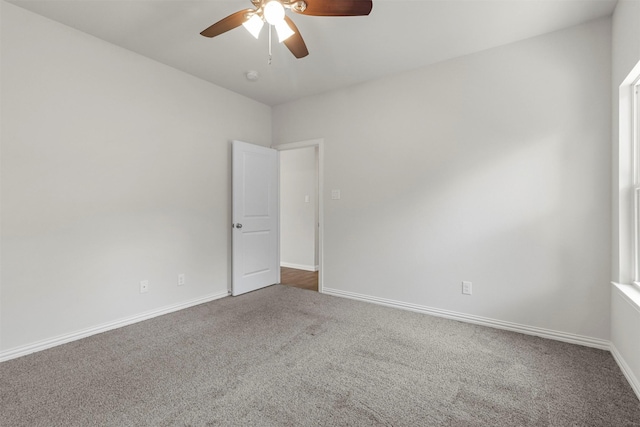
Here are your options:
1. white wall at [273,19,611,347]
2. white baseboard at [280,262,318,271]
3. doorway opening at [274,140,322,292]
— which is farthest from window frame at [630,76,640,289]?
white baseboard at [280,262,318,271]

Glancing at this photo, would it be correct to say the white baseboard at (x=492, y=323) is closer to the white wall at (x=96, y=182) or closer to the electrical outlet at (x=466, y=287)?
the electrical outlet at (x=466, y=287)

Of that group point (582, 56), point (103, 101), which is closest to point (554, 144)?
point (582, 56)

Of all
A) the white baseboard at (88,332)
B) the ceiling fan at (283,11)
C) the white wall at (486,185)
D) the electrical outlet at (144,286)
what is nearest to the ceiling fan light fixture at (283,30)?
the ceiling fan at (283,11)

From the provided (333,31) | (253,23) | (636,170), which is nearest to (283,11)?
(253,23)

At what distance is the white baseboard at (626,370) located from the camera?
67.8 inches

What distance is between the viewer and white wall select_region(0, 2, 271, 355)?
7.14ft

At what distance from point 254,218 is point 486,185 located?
8.73 feet

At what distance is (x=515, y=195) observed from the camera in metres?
2.59

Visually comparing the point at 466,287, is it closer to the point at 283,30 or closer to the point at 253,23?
the point at 283,30

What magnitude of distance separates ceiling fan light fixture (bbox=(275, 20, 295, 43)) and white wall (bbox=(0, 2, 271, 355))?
5.77ft

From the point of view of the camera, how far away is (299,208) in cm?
551

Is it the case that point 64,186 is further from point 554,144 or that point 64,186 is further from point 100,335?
point 554,144

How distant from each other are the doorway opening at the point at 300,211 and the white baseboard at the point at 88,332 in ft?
6.74

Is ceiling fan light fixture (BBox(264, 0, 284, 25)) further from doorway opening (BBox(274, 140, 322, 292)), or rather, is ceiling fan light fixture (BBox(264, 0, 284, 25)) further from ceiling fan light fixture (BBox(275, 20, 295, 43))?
doorway opening (BBox(274, 140, 322, 292))
